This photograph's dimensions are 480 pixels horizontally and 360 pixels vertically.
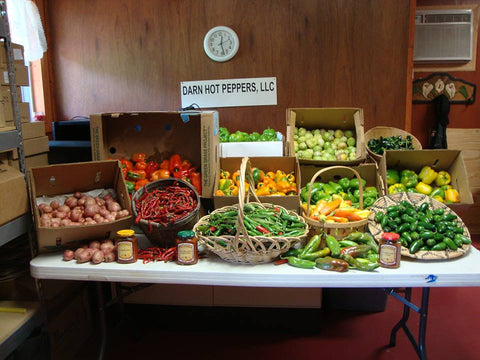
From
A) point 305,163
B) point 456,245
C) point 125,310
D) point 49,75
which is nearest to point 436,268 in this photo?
point 456,245

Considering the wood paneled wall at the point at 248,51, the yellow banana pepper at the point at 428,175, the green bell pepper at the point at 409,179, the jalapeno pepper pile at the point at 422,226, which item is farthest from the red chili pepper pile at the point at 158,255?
the wood paneled wall at the point at 248,51

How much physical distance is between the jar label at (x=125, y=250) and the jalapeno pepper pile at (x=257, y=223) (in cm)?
31

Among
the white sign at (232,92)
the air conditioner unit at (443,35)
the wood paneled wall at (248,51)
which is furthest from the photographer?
the air conditioner unit at (443,35)

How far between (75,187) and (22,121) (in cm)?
49

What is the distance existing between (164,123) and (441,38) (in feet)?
11.5

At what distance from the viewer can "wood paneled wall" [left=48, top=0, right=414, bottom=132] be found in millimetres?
4008

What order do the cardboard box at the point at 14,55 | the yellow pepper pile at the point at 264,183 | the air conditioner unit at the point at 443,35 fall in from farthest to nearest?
the air conditioner unit at the point at 443,35, the yellow pepper pile at the point at 264,183, the cardboard box at the point at 14,55

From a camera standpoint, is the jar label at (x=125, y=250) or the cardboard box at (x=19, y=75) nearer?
the jar label at (x=125, y=250)

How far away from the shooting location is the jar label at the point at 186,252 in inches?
70.2

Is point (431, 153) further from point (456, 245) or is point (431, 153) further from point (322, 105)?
point (322, 105)

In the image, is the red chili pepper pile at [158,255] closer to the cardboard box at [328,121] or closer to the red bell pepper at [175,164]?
the red bell pepper at [175,164]

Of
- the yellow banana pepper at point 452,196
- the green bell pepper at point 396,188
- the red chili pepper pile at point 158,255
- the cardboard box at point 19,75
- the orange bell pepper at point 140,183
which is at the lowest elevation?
the red chili pepper pile at point 158,255

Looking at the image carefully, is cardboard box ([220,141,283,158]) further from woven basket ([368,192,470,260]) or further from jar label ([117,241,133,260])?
jar label ([117,241,133,260])

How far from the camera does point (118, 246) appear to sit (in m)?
1.82
